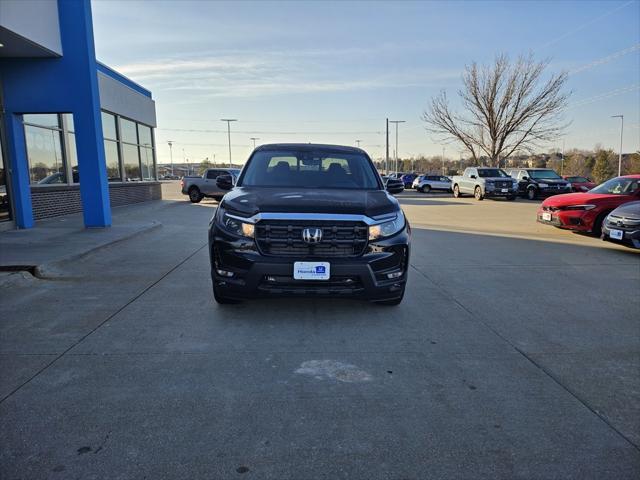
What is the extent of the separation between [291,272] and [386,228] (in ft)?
3.44

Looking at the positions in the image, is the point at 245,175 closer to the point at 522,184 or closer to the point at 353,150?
the point at 353,150

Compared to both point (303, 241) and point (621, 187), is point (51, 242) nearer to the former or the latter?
point (303, 241)

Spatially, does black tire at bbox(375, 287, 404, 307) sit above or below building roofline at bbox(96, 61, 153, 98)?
below

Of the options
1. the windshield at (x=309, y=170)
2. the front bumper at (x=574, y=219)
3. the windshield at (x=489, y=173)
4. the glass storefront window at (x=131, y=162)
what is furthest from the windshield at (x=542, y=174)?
the windshield at (x=309, y=170)

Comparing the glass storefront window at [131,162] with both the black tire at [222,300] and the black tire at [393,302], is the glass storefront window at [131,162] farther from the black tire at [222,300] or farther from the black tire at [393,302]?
the black tire at [393,302]

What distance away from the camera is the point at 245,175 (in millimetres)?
5523

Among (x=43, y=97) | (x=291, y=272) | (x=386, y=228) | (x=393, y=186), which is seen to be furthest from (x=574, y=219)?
(x=43, y=97)

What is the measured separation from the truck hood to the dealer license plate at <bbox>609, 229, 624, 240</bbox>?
555 centimetres

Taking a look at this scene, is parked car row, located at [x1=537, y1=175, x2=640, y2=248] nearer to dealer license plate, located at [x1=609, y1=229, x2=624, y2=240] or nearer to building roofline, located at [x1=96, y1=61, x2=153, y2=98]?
dealer license plate, located at [x1=609, y1=229, x2=624, y2=240]

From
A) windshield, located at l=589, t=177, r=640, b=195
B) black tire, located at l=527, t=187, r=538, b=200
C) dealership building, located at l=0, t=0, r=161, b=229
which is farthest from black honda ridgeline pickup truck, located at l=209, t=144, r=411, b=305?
black tire, located at l=527, t=187, r=538, b=200

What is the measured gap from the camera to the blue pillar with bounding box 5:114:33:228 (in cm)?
977

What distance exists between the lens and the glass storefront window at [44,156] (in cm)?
1232

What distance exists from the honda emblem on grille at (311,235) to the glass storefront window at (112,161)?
51.9ft

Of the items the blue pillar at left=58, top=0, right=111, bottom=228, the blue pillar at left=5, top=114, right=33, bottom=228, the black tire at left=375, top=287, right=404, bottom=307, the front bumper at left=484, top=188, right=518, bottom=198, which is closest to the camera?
the black tire at left=375, top=287, right=404, bottom=307
